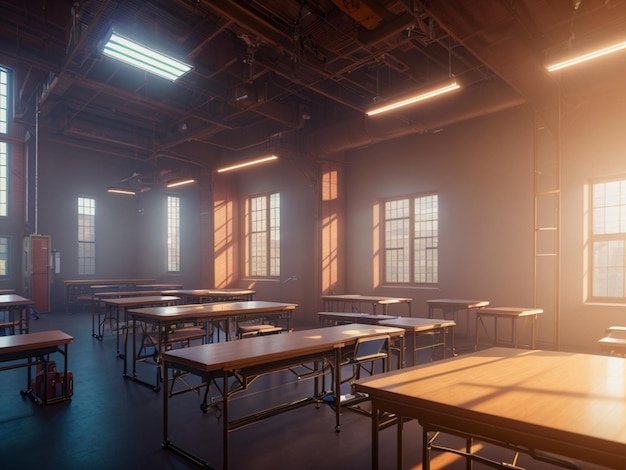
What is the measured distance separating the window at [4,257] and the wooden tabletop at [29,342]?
403 inches

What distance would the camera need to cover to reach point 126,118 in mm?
10305

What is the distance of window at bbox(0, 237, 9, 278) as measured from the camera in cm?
1234

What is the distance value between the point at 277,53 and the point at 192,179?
17.8 feet

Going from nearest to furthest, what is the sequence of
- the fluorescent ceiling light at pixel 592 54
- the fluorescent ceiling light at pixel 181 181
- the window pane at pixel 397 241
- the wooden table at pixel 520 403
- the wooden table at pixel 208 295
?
1. the wooden table at pixel 520 403
2. the fluorescent ceiling light at pixel 592 54
3. the wooden table at pixel 208 295
4. the window pane at pixel 397 241
5. the fluorescent ceiling light at pixel 181 181

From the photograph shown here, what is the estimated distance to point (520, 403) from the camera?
5.72 feet

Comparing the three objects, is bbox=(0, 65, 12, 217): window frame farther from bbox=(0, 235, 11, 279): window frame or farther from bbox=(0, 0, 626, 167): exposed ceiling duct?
bbox=(0, 0, 626, 167): exposed ceiling duct

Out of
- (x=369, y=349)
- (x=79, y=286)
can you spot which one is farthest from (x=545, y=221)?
(x=79, y=286)

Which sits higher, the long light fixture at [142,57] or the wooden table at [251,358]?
the long light fixture at [142,57]

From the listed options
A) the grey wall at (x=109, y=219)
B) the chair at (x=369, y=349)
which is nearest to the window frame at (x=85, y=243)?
the grey wall at (x=109, y=219)

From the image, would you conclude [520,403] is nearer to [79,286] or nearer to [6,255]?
[79,286]

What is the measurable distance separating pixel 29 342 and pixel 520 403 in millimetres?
4033

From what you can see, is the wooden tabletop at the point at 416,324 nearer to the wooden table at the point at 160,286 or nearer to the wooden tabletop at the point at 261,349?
the wooden tabletop at the point at 261,349

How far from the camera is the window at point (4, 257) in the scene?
40.5 ft

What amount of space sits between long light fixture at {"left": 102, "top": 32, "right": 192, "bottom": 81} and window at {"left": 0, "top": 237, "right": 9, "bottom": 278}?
10.1m
